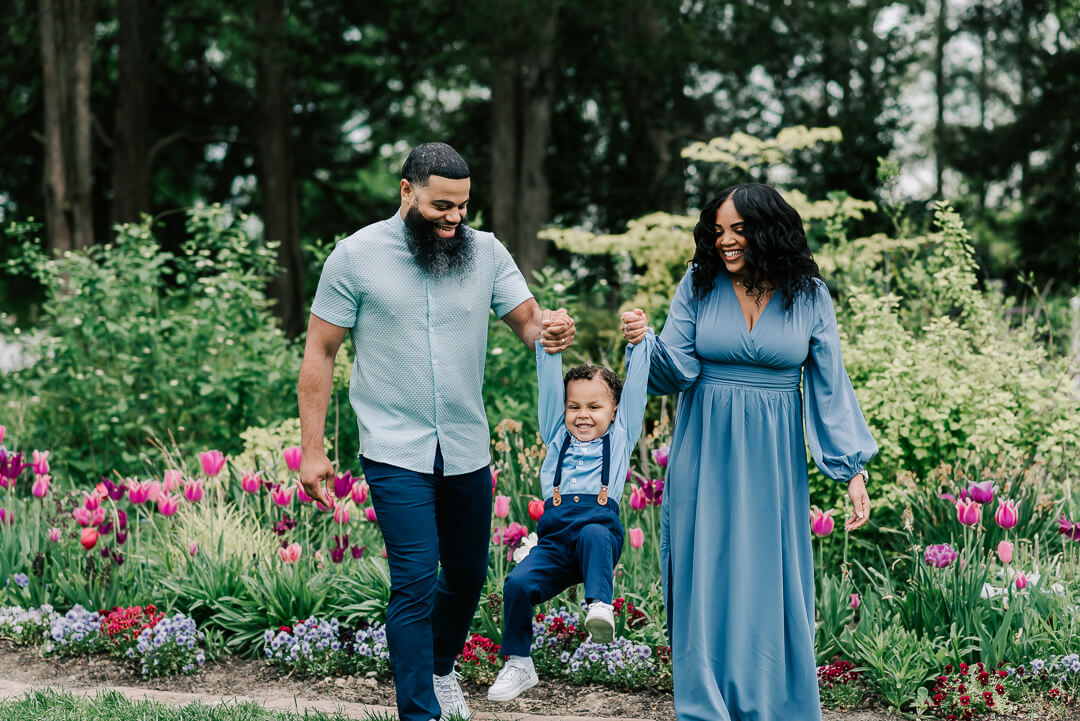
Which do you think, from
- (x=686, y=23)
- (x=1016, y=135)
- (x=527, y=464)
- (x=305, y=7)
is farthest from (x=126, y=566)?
(x=1016, y=135)

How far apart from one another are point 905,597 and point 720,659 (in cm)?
128

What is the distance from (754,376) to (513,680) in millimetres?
1325

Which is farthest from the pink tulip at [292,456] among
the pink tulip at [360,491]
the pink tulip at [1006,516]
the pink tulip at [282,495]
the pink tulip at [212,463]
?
the pink tulip at [1006,516]

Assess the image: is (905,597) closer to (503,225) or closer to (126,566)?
(126,566)

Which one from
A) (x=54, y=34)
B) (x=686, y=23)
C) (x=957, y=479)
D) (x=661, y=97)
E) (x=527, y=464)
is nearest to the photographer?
(x=957, y=479)

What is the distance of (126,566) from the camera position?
506cm

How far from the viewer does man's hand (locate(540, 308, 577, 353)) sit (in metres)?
3.46

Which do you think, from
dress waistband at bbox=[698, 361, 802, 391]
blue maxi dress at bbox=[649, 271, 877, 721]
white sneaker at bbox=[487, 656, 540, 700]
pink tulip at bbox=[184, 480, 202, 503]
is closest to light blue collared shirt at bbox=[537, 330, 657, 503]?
blue maxi dress at bbox=[649, 271, 877, 721]

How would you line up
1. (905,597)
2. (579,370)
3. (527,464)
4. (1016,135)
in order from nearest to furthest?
1. (579,370)
2. (905,597)
3. (527,464)
4. (1016,135)

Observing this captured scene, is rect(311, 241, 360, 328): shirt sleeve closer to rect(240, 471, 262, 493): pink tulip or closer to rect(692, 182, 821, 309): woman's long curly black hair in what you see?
rect(692, 182, 821, 309): woman's long curly black hair

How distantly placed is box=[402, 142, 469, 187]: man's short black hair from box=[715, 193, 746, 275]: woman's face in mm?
836

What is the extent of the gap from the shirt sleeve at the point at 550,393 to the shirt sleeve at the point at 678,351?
321 mm

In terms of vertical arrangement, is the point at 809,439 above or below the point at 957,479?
above

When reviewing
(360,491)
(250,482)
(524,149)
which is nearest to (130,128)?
(524,149)
